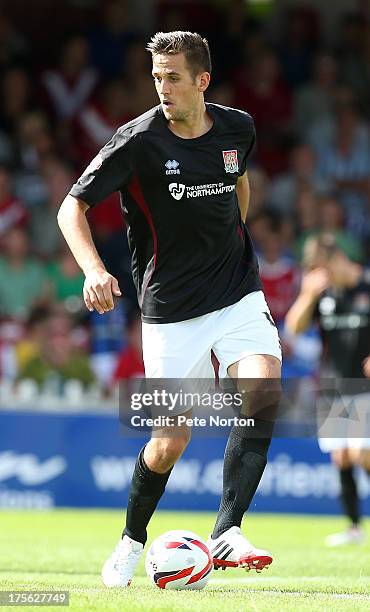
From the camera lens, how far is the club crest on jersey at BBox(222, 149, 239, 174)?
629cm

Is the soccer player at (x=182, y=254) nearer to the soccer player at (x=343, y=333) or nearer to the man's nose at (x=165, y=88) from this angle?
the man's nose at (x=165, y=88)

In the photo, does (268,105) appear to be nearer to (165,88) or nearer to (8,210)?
(8,210)

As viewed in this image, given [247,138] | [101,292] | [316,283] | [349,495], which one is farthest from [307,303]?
[101,292]

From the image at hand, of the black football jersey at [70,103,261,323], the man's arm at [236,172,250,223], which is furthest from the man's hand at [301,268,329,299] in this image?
the black football jersey at [70,103,261,323]

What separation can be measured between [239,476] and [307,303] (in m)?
4.75

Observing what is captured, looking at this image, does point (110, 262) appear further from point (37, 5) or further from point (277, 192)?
point (37, 5)

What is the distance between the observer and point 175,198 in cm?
615

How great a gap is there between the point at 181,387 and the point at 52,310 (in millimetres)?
7415

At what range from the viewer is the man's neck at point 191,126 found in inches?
244

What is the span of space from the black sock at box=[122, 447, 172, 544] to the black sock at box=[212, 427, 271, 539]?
328 millimetres

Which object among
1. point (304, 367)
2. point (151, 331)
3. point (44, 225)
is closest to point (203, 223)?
point (151, 331)

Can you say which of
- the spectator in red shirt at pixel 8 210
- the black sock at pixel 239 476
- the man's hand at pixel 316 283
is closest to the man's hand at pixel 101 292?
the black sock at pixel 239 476

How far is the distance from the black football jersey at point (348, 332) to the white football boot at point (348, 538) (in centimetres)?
139

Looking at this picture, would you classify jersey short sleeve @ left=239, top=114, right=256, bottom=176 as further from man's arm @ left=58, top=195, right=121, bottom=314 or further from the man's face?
man's arm @ left=58, top=195, right=121, bottom=314
